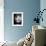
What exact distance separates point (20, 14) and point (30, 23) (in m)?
0.56

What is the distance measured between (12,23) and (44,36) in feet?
10.0

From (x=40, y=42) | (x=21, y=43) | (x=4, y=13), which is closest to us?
(x=40, y=42)

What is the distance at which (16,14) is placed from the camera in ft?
18.2

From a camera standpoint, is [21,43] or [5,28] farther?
[5,28]

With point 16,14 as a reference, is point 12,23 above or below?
below

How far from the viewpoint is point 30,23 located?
5.51 meters

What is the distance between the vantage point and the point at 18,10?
5500mm

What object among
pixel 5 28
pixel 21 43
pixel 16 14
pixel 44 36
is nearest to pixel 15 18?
pixel 16 14

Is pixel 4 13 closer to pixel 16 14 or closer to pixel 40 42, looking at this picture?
pixel 16 14

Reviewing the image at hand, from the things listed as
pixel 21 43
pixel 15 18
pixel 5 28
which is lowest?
pixel 21 43

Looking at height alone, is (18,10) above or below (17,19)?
above

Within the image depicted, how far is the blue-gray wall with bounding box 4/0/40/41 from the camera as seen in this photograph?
548 cm

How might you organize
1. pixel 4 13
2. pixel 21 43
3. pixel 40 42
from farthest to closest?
pixel 4 13 → pixel 21 43 → pixel 40 42

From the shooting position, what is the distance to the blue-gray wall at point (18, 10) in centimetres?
548
